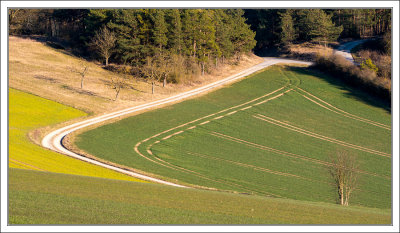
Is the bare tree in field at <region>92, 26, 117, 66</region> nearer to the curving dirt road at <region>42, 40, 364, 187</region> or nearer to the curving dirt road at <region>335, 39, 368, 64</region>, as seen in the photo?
the curving dirt road at <region>42, 40, 364, 187</region>

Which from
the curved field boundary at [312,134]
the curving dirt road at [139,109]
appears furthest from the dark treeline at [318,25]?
the curved field boundary at [312,134]

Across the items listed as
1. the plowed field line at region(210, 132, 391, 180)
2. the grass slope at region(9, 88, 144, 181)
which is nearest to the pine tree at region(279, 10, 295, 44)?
the plowed field line at region(210, 132, 391, 180)

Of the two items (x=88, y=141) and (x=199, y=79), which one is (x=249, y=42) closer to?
(x=199, y=79)

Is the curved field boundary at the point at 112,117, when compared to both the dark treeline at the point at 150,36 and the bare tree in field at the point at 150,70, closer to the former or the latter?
the dark treeline at the point at 150,36

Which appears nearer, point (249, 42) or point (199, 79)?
point (199, 79)

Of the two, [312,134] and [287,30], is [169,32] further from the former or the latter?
[287,30]
